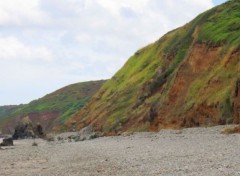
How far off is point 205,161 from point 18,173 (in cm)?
1378

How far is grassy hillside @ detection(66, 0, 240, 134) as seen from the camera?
208ft

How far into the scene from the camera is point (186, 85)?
248 feet

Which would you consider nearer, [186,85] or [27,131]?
[186,85]

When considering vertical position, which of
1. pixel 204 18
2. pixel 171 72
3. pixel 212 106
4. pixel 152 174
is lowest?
pixel 152 174

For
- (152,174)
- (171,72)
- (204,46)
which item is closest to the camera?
(152,174)

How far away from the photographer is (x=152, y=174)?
83.3 feet

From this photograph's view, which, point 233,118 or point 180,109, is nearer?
point 233,118

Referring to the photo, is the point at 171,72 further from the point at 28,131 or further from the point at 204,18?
the point at 28,131

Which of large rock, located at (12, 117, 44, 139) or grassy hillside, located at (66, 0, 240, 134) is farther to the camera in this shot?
large rock, located at (12, 117, 44, 139)

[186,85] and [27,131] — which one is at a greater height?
[186,85]

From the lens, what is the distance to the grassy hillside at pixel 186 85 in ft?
208

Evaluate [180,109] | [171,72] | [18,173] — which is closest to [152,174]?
[18,173]

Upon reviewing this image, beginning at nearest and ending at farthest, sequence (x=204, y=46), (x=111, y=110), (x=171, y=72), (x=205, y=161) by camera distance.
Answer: (x=205, y=161) < (x=204, y=46) < (x=171, y=72) < (x=111, y=110)

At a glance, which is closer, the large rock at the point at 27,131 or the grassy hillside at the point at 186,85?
the grassy hillside at the point at 186,85
